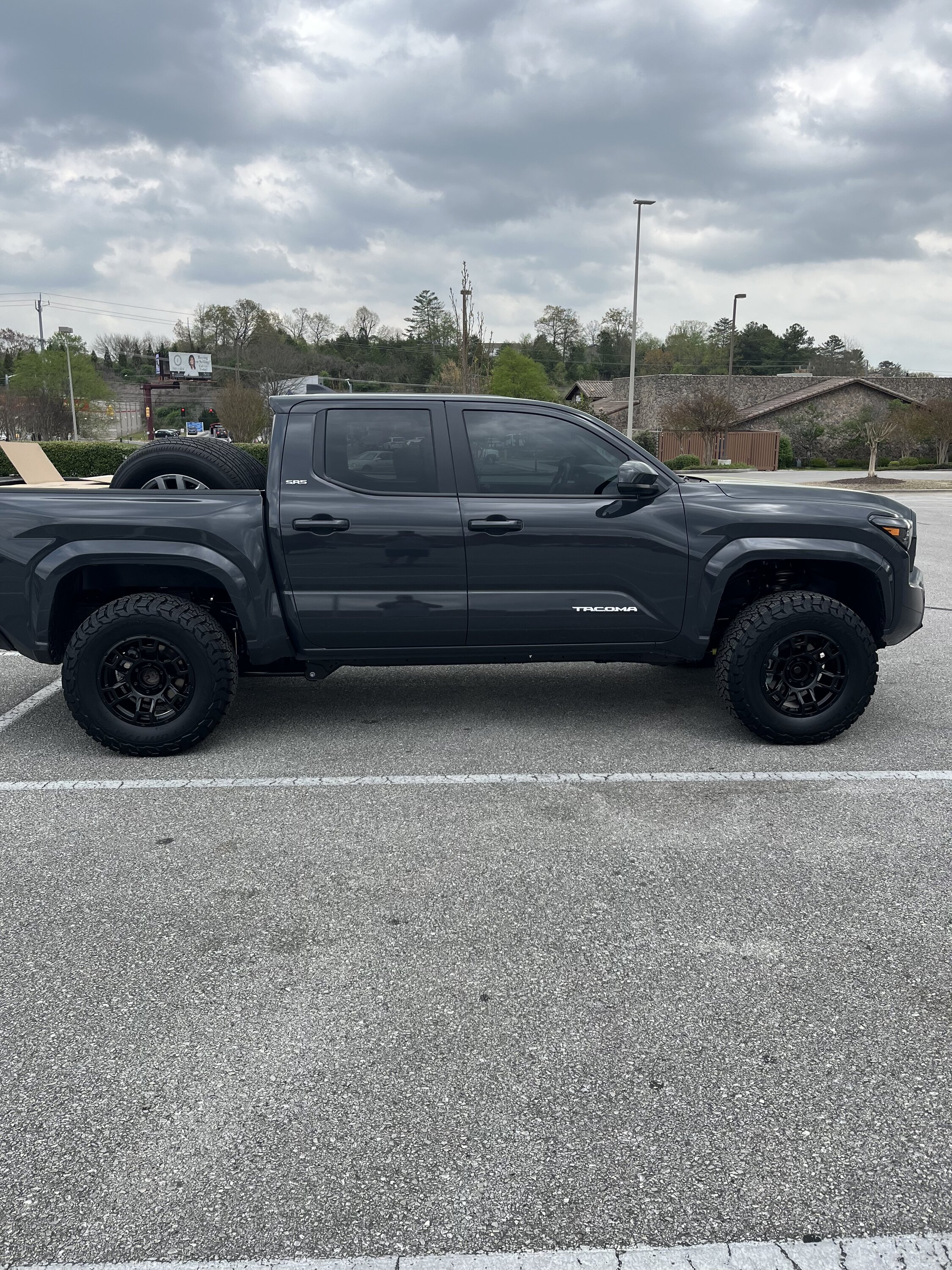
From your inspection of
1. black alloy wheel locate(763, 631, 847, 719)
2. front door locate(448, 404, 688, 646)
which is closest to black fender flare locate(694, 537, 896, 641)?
front door locate(448, 404, 688, 646)

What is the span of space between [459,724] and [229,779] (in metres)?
1.40

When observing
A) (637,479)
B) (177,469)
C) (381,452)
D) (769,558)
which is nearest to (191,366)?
(177,469)

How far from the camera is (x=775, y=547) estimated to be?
4922 millimetres

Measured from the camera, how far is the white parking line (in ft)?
6.22

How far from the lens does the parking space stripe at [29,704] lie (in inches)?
220

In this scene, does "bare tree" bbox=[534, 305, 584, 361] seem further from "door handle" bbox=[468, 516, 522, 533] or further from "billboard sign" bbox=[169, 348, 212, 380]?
"door handle" bbox=[468, 516, 522, 533]

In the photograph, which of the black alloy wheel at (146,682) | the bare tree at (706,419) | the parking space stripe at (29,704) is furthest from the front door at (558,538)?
the bare tree at (706,419)

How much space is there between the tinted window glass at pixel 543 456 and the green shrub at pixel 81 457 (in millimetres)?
23601

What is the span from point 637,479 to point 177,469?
2658 millimetres

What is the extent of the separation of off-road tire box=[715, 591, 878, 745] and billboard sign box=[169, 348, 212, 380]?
75.2 m

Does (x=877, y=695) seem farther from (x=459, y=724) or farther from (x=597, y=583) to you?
(x=459, y=724)

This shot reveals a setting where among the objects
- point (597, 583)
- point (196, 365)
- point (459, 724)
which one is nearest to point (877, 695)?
point (597, 583)

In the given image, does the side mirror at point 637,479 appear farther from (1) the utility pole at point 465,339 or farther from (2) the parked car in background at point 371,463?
(1) the utility pole at point 465,339

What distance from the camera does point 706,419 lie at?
4462cm
